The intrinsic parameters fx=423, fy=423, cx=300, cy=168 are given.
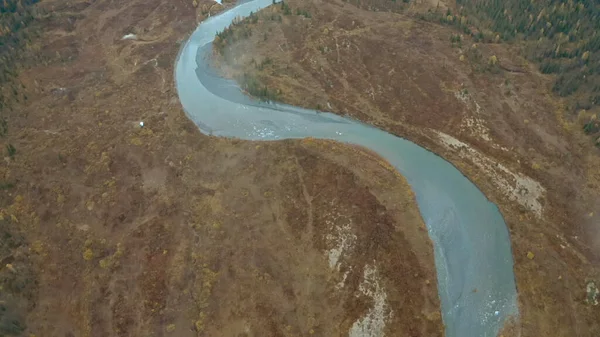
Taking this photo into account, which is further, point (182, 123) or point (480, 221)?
point (182, 123)

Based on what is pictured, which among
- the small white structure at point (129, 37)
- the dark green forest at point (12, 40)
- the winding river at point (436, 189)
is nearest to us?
the winding river at point (436, 189)

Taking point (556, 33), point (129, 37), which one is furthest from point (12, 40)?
point (556, 33)

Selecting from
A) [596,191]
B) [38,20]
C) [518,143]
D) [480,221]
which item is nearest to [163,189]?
[480,221]

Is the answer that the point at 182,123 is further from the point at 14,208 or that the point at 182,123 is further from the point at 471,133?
the point at 471,133

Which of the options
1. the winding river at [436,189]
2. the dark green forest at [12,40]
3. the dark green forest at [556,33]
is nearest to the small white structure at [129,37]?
the winding river at [436,189]

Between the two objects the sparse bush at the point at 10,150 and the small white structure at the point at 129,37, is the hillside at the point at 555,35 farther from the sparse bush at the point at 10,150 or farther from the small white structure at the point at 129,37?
the sparse bush at the point at 10,150

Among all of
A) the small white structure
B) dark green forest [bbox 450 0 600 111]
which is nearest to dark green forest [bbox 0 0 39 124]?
the small white structure
